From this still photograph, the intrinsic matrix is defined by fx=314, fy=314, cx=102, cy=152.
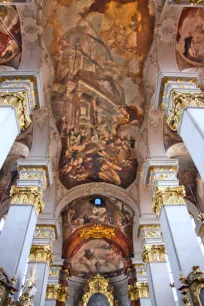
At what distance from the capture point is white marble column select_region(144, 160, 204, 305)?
8578 millimetres

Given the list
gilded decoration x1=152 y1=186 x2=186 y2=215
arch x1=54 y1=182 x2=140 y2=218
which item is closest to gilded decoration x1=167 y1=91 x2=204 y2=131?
gilded decoration x1=152 y1=186 x2=186 y2=215

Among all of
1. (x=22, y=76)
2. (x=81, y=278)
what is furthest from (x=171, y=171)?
(x=81, y=278)

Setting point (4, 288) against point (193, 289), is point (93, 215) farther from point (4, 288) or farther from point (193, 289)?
point (4, 288)

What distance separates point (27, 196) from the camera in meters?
10.5

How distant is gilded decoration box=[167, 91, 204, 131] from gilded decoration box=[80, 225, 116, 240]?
9768mm

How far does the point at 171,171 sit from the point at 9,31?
7.33 metres

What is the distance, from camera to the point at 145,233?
13.5m

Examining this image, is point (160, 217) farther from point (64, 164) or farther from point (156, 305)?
point (64, 164)

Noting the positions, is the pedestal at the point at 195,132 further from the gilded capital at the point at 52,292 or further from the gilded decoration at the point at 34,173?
the gilded capital at the point at 52,292

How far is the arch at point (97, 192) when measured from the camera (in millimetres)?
15062

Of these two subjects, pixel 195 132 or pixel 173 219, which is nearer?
pixel 195 132

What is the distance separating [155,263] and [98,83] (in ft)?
24.6

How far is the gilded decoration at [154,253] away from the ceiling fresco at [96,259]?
236 inches

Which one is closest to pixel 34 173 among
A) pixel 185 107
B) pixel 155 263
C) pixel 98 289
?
pixel 155 263
